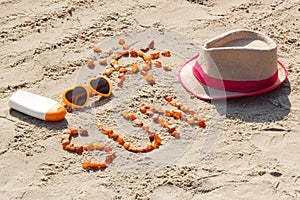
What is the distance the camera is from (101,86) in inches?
126

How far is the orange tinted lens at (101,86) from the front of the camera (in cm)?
319

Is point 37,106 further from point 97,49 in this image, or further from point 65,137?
point 97,49

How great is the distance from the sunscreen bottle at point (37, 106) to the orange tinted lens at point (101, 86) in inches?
10.0

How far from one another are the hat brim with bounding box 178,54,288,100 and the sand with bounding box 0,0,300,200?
0.04 metres

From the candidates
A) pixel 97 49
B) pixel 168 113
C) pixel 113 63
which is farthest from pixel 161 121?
pixel 97 49

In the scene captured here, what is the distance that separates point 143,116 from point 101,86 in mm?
303

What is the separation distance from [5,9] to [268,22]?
5.75 feet

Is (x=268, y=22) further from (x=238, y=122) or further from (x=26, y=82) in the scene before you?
(x=26, y=82)

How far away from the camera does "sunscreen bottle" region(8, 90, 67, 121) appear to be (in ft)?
9.80

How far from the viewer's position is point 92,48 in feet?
11.7

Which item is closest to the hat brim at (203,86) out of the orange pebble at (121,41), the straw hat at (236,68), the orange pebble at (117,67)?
the straw hat at (236,68)

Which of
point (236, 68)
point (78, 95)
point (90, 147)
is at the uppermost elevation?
point (236, 68)

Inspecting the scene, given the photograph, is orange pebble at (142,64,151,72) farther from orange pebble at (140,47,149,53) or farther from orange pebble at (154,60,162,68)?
orange pebble at (140,47,149,53)

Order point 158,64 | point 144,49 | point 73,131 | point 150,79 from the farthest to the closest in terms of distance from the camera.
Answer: point 144,49, point 158,64, point 150,79, point 73,131
